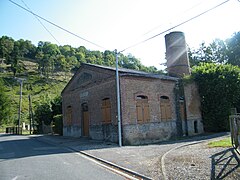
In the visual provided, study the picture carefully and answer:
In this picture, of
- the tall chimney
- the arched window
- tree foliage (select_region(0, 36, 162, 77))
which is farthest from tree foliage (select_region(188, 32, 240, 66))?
tree foliage (select_region(0, 36, 162, 77))

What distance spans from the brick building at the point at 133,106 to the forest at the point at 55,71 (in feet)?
9.92

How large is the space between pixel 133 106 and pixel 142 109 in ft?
3.02

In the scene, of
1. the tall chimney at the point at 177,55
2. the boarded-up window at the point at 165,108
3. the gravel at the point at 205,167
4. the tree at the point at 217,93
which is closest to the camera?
the gravel at the point at 205,167

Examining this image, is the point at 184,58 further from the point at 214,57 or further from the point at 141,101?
the point at 214,57

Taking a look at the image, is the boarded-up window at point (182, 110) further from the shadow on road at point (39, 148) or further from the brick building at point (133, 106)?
the shadow on road at point (39, 148)

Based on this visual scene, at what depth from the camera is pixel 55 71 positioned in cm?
9206

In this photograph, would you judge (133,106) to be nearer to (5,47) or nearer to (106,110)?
(106,110)

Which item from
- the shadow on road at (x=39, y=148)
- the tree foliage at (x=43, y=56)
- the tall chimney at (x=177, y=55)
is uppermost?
the tree foliage at (x=43, y=56)

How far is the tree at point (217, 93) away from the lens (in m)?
21.7

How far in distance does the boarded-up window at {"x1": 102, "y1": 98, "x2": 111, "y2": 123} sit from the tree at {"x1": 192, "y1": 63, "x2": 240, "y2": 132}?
10067 mm

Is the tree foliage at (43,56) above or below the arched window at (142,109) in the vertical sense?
above

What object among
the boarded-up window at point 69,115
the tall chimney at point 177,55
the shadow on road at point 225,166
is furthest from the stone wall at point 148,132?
the boarded-up window at point 69,115

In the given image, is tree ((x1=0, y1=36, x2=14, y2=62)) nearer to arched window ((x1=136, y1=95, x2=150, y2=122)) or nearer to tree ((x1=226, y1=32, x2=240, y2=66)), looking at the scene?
tree ((x1=226, y1=32, x2=240, y2=66))

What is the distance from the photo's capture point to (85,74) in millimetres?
20859
